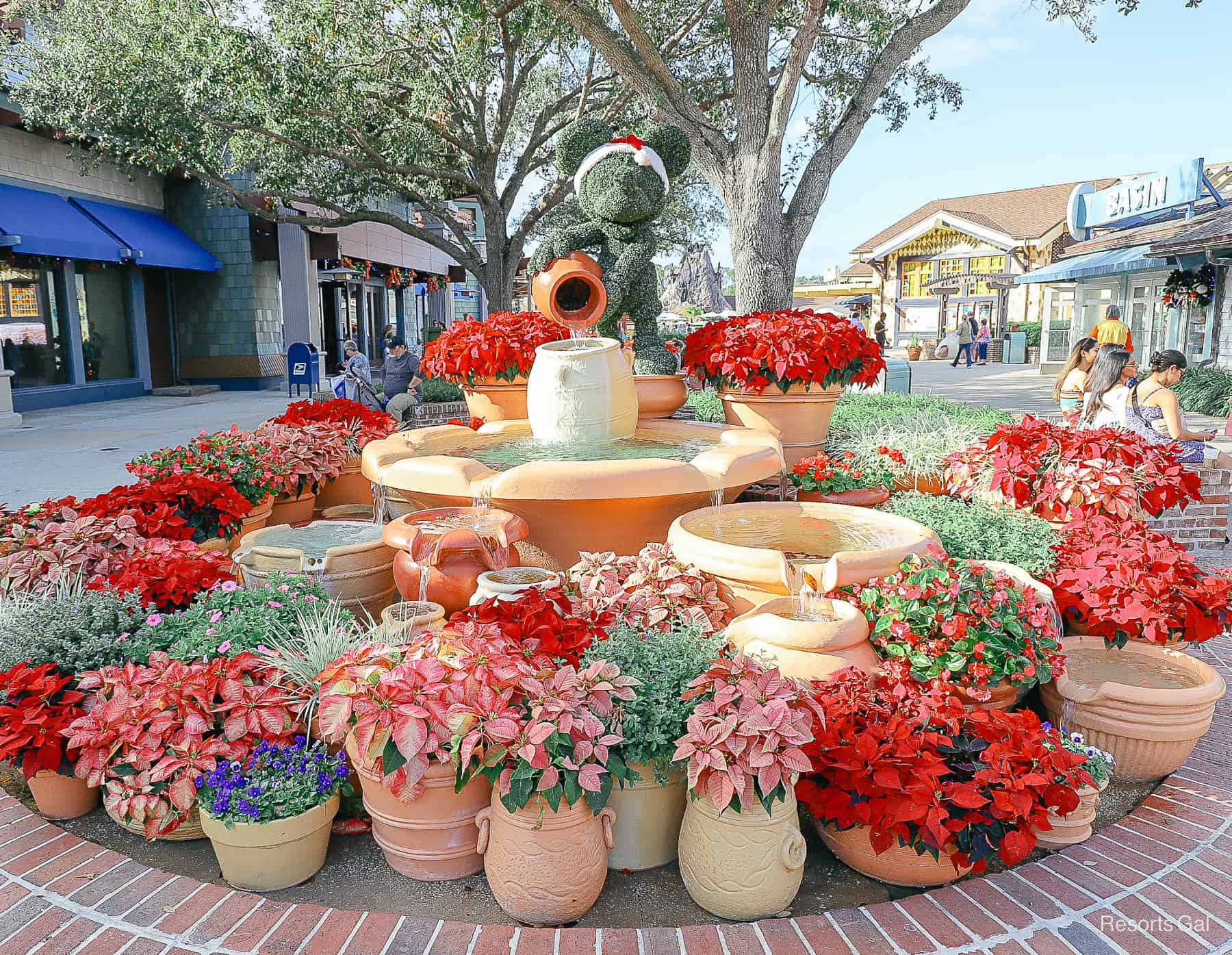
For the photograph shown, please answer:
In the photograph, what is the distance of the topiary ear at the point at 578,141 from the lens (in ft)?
22.1

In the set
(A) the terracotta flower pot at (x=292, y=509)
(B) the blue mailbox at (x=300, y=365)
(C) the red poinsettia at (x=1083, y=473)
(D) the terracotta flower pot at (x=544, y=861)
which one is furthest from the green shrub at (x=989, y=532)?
(B) the blue mailbox at (x=300, y=365)

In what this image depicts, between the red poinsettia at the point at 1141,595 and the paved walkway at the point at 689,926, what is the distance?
102 cm

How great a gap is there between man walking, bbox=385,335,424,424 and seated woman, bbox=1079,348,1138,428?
692 cm

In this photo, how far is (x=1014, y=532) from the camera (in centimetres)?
394

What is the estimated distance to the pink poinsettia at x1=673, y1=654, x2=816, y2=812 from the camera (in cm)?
217

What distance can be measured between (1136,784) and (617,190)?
483cm

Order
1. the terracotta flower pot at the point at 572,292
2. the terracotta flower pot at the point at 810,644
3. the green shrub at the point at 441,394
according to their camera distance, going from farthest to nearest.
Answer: the green shrub at the point at 441,394, the terracotta flower pot at the point at 572,292, the terracotta flower pot at the point at 810,644

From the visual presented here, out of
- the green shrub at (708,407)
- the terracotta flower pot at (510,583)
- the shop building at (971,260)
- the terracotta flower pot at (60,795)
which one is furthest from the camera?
the shop building at (971,260)

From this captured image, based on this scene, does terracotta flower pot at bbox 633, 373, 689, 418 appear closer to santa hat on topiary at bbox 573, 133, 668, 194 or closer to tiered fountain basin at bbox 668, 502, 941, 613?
santa hat on topiary at bbox 573, 133, 668, 194

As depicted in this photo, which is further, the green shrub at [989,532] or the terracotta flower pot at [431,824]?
the green shrub at [989,532]

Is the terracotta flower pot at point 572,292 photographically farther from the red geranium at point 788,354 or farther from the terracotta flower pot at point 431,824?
the terracotta flower pot at point 431,824

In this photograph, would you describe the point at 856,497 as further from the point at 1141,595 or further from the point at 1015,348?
the point at 1015,348

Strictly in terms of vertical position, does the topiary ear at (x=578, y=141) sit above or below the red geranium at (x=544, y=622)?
above

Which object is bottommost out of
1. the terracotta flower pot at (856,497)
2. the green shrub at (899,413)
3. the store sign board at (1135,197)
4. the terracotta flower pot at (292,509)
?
the terracotta flower pot at (292,509)
